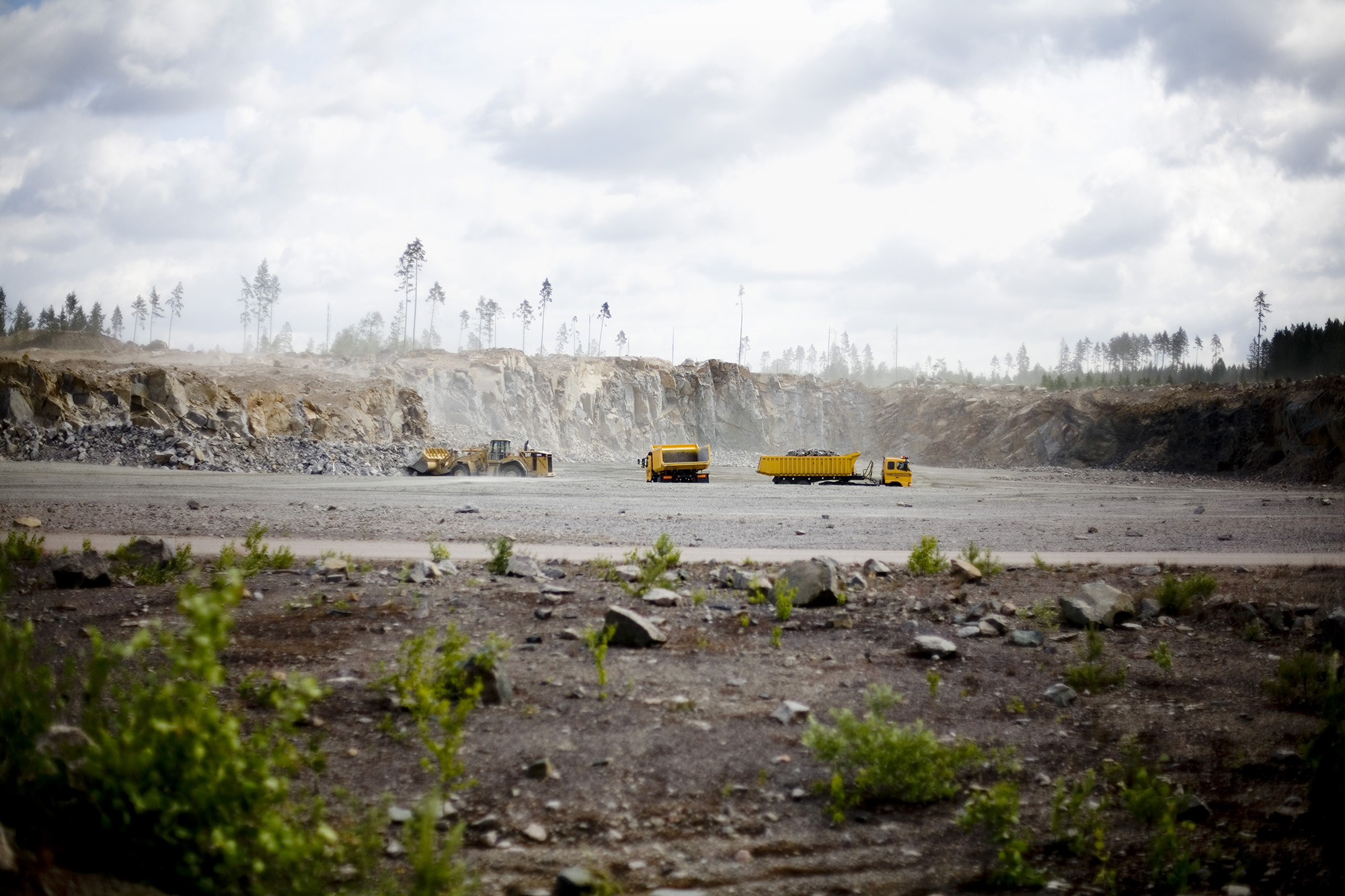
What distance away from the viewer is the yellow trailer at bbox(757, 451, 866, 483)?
40.9 meters

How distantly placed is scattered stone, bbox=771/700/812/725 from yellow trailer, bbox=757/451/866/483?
35.5 m

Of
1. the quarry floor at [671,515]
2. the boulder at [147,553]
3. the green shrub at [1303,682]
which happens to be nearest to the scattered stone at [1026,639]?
the green shrub at [1303,682]

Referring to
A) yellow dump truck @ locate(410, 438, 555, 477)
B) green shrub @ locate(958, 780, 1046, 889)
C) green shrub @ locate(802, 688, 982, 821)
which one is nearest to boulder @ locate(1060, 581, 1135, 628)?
green shrub @ locate(802, 688, 982, 821)

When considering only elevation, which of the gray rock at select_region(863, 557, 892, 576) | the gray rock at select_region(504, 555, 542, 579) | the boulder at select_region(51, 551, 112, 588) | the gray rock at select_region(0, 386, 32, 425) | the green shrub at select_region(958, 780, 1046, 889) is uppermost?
the gray rock at select_region(0, 386, 32, 425)

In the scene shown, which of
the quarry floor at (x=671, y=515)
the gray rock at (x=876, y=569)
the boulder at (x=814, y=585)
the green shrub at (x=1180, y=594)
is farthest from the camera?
the quarry floor at (x=671, y=515)

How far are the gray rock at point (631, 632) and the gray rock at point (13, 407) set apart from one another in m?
40.9

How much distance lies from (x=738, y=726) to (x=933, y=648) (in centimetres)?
269

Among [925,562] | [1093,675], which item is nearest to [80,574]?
[1093,675]

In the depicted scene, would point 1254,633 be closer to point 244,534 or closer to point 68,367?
point 244,534

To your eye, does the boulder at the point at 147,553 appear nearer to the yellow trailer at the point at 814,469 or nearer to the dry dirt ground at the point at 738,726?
the dry dirt ground at the point at 738,726

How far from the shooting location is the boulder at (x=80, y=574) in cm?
833

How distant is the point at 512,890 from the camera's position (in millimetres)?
3461

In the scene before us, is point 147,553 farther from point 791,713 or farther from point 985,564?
point 985,564

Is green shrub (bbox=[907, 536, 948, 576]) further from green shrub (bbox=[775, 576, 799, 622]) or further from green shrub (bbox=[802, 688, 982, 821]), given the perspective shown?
green shrub (bbox=[802, 688, 982, 821])
